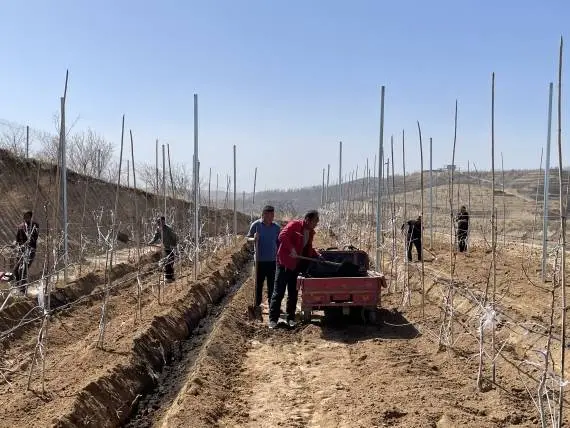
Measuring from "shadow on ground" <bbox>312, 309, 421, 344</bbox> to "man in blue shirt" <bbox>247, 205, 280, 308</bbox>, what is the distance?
100 centimetres

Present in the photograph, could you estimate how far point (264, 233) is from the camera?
887 cm

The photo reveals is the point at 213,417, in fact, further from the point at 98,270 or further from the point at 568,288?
the point at 98,270

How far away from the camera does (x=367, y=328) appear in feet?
27.1

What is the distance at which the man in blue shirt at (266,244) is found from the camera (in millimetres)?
8797

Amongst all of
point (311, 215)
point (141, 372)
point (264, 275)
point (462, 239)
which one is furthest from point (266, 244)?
point (462, 239)

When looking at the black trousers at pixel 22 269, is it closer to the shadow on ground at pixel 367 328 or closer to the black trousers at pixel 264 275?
the black trousers at pixel 264 275

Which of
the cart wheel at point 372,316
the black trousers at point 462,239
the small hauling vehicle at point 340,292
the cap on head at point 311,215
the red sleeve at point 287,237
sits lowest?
the cart wheel at point 372,316

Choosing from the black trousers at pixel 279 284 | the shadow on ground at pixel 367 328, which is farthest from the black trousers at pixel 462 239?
the black trousers at pixel 279 284

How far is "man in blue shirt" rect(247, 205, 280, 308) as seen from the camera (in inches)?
346

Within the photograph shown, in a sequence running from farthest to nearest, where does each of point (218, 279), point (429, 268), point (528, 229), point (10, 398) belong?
1. point (528, 229)
2. point (429, 268)
3. point (218, 279)
4. point (10, 398)

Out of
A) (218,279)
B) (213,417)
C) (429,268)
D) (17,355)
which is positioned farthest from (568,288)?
(17,355)

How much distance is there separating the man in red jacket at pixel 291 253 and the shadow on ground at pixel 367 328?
0.60 meters

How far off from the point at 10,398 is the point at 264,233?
4.52 meters

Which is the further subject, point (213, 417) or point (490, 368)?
point (490, 368)
